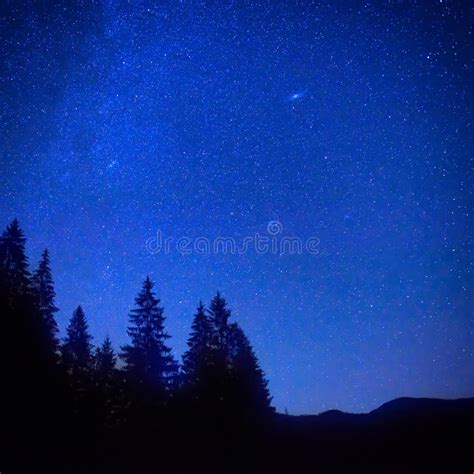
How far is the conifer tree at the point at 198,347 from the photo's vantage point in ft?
90.5

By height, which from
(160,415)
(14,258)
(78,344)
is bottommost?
(160,415)

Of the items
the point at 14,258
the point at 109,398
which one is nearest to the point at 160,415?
the point at 109,398

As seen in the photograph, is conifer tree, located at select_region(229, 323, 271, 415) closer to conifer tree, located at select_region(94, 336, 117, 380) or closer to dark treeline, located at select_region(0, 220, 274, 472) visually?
dark treeline, located at select_region(0, 220, 274, 472)

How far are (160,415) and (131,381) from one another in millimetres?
3502

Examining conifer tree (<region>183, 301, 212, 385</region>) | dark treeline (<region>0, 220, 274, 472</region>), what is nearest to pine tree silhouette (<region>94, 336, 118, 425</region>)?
dark treeline (<region>0, 220, 274, 472</region>)

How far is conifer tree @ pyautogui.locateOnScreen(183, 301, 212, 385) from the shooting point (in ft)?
90.5

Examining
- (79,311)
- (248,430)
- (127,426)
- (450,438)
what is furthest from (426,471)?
(79,311)

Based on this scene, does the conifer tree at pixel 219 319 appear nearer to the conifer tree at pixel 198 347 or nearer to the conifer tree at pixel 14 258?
the conifer tree at pixel 198 347

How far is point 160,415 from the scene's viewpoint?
2311 centimetres

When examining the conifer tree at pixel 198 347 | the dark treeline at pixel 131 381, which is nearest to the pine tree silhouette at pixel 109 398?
the dark treeline at pixel 131 381

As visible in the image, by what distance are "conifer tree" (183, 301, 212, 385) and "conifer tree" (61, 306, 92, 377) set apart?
35.5 feet

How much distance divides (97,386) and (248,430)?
1337cm

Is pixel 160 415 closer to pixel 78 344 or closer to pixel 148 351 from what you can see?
pixel 148 351

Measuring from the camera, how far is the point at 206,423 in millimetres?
21312
